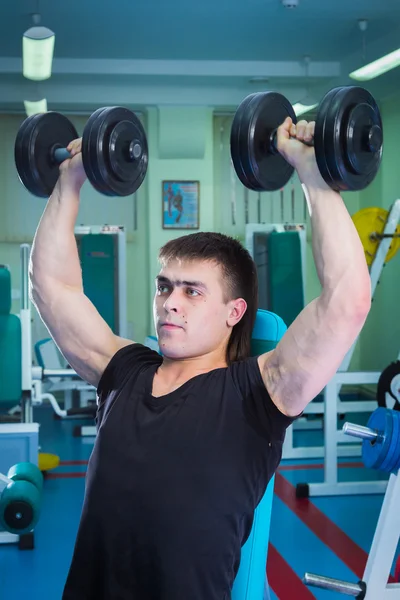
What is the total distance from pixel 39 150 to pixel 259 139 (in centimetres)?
45

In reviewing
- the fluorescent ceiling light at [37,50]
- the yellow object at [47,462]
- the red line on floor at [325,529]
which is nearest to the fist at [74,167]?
the red line on floor at [325,529]

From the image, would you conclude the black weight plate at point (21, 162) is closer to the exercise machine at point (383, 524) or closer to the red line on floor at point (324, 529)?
the exercise machine at point (383, 524)

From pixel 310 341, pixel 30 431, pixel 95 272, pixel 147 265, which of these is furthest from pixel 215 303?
pixel 147 265

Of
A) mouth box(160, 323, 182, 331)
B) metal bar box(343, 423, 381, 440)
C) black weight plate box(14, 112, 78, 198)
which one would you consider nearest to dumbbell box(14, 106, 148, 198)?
black weight plate box(14, 112, 78, 198)

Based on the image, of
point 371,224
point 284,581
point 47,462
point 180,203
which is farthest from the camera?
point 180,203

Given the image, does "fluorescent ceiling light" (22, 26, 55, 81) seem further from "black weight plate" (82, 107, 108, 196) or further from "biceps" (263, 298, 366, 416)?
"biceps" (263, 298, 366, 416)

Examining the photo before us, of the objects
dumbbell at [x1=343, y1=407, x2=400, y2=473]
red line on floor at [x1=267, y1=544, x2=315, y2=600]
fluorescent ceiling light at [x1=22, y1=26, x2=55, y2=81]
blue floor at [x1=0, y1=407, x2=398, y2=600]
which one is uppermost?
fluorescent ceiling light at [x1=22, y1=26, x2=55, y2=81]

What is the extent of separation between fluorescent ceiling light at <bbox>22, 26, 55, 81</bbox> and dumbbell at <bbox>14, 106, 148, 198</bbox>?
2.80 metres

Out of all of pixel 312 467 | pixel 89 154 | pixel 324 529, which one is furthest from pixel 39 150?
pixel 312 467

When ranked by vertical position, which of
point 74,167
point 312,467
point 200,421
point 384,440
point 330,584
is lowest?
point 312,467

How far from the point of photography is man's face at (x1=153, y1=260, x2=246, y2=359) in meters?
1.36

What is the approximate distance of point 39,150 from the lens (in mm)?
1515

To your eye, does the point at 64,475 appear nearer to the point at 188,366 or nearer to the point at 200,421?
the point at 188,366

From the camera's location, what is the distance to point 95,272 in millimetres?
5891
